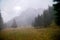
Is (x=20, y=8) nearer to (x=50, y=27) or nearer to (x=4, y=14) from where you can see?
(x=4, y=14)

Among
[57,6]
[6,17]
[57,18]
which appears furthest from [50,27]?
[6,17]

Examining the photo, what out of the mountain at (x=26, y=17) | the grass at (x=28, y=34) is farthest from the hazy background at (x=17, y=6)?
the grass at (x=28, y=34)

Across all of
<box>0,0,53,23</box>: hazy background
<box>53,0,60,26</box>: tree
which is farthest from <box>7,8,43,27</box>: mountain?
<box>53,0,60,26</box>: tree

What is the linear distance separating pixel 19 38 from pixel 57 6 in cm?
75

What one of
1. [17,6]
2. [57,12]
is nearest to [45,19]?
[57,12]

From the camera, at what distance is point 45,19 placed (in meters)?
1.88

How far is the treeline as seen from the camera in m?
1.86

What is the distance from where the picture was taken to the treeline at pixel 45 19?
186cm

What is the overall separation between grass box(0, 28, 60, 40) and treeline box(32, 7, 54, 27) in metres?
0.09

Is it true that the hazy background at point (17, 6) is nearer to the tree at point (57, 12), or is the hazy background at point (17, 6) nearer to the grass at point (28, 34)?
the tree at point (57, 12)

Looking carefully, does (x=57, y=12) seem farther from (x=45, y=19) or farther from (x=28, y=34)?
(x=28, y=34)

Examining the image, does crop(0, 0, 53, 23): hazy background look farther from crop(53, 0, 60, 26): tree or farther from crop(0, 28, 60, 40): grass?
crop(0, 28, 60, 40): grass

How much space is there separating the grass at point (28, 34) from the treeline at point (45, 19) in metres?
0.09

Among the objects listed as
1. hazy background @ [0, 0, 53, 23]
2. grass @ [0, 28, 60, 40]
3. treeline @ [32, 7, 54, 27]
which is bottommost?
grass @ [0, 28, 60, 40]
